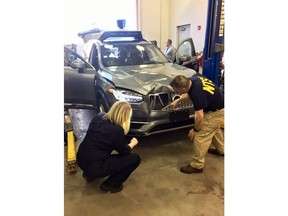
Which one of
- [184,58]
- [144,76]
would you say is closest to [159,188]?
[144,76]

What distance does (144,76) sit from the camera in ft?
13.0

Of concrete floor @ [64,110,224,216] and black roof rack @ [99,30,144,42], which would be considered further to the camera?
black roof rack @ [99,30,144,42]

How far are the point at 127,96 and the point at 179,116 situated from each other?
0.77 metres

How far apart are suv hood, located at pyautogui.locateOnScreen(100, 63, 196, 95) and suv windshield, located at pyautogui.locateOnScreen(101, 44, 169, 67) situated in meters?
0.25

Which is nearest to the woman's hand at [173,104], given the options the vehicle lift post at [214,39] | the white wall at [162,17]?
the vehicle lift post at [214,39]

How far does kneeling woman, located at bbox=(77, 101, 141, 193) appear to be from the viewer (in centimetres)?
273

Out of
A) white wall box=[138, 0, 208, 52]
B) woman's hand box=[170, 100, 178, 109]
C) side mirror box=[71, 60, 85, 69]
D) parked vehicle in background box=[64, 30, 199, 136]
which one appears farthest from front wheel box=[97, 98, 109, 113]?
white wall box=[138, 0, 208, 52]

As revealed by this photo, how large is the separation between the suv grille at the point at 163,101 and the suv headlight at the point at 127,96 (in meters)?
0.17

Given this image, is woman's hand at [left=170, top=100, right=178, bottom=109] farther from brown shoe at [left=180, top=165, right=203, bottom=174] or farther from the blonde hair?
the blonde hair

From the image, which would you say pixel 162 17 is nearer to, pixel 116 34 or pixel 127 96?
pixel 116 34

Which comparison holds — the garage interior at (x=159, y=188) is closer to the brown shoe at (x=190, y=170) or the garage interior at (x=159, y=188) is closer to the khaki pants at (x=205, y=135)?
the brown shoe at (x=190, y=170)
